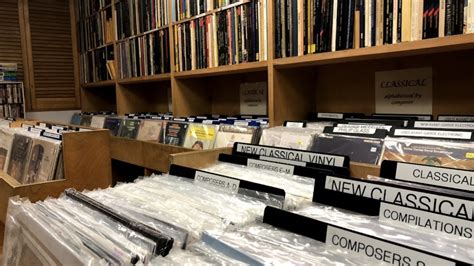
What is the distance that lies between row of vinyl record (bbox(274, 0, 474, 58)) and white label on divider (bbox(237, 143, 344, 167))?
1.58 ft

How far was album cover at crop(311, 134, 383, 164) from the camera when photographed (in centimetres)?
101

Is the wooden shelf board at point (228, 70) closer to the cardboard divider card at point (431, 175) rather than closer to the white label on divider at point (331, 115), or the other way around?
the white label on divider at point (331, 115)

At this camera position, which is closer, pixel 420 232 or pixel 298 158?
pixel 420 232

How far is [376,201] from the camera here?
597mm

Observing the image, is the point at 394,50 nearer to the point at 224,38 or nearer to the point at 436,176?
the point at 436,176

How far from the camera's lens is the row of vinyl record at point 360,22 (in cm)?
100

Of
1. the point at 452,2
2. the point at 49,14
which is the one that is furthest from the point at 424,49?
the point at 49,14

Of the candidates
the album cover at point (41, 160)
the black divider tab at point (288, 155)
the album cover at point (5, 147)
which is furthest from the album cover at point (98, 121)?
the black divider tab at point (288, 155)

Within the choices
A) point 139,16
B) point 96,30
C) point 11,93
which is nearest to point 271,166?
point 139,16

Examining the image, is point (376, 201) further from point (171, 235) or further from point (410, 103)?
point (410, 103)

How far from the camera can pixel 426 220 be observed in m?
0.54

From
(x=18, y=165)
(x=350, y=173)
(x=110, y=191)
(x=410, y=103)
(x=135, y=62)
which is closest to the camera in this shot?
(x=110, y=191)

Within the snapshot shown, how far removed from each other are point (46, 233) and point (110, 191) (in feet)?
0.79

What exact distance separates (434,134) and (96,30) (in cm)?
299
